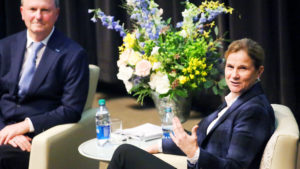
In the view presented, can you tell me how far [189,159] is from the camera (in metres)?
2.19

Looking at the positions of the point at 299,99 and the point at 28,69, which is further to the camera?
the point at 299,99

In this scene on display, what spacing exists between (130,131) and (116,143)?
14 centimetres

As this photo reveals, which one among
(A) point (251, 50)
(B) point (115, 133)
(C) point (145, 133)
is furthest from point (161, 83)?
(A) point (251, 50)

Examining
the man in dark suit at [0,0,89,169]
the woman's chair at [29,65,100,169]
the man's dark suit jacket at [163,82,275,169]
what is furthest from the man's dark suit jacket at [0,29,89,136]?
the man's dark suit jacket at [163,82,275,169]

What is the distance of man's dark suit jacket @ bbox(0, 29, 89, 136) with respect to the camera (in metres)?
2.99

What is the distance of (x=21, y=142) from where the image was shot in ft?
9.52

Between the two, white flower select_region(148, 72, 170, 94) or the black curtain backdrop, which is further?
the black curtain backdrop

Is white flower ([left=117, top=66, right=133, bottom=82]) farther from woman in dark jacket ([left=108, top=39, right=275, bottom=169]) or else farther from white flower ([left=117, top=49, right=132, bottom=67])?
woman in dark jacket ([left=108, top=39, right=275, bottom=169])

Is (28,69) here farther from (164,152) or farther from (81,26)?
(81,26)

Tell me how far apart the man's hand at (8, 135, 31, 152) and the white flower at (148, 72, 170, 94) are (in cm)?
78

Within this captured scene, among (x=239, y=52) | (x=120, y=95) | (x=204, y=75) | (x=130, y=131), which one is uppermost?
(x=239, y=52)

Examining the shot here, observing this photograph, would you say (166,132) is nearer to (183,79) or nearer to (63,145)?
(183,79)

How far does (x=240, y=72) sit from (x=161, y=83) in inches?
19.5

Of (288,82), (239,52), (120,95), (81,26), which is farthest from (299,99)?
(81,26)
